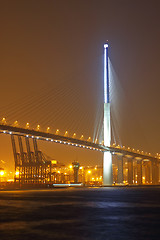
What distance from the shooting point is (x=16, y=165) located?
99.2 m

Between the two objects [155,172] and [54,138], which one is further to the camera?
[155,172]

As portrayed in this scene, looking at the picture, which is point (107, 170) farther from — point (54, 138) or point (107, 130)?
point (54, 138)

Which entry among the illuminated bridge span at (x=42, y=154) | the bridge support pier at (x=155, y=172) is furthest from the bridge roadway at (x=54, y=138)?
the bridge support pier at (x=155, y=172)

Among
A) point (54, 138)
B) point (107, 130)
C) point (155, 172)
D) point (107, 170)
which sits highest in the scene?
point (107, 130)

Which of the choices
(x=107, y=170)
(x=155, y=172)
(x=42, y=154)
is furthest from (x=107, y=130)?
(x=155, y=172)

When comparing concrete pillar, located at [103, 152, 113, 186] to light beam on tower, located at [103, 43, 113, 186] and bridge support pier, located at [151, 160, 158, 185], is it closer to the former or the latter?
light beam on tower, located at [103, 43, 113, 186]

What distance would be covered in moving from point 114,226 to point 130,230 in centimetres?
107

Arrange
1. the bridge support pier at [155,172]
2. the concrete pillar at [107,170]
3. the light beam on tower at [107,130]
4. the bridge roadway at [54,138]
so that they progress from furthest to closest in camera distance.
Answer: the bridge support pier at [155,172], the concrete pillar at [107,170], the light beam on tower at [107,130], the bridge roadway at [54,138]

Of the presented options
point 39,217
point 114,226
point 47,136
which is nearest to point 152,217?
point 114,226

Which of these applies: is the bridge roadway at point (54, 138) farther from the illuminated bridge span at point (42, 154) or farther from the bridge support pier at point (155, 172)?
the bridge support pier at point (155, 172)

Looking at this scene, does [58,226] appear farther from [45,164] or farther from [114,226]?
[45,164]

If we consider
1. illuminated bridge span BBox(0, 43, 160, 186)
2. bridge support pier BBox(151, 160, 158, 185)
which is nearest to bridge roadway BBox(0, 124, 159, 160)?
illuminated bridge span BBox(0, 43, 160, 186)

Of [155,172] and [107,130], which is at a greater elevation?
[107,130]

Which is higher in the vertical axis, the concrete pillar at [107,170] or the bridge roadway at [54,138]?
the bridge roadway at [54,138]
